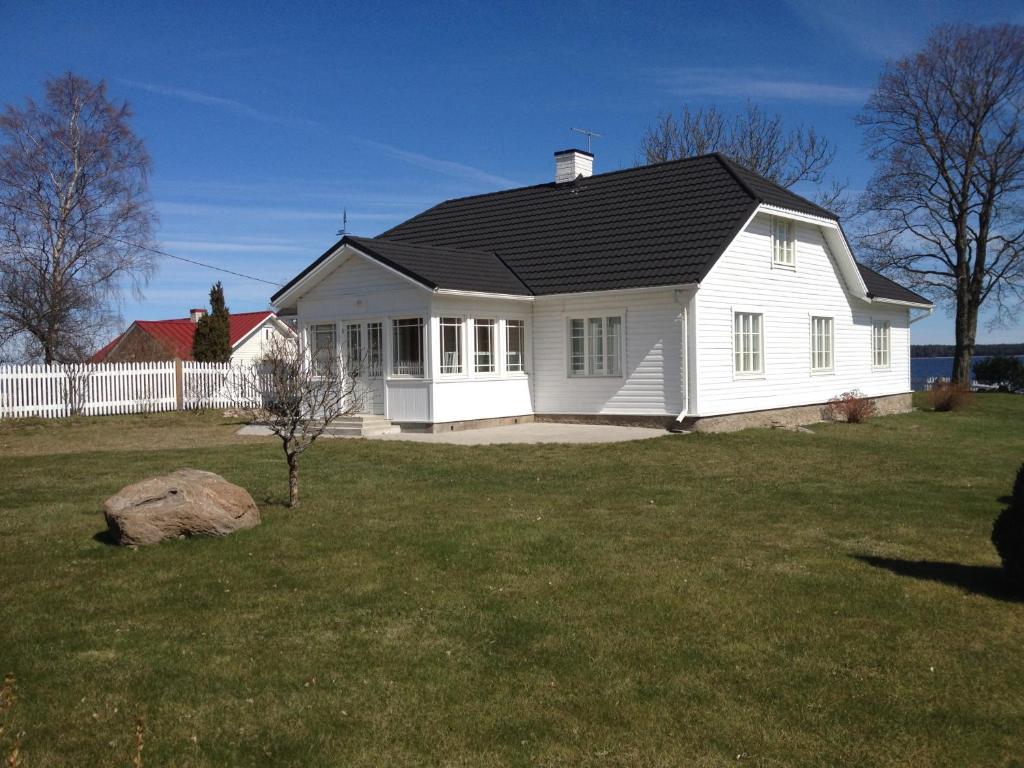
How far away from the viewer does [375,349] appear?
21172 millimetres

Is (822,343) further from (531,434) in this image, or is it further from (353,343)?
(353,343)

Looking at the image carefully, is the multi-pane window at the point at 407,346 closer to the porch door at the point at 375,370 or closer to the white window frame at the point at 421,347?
the white window frame at the point at 421,347

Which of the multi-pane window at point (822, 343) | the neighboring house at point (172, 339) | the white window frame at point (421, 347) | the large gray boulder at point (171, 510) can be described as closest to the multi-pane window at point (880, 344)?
the multi-pane window at point (822, 343)

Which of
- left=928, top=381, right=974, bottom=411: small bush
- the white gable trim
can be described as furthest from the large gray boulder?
left=928, top=381, right=974, bottom=411: small bush

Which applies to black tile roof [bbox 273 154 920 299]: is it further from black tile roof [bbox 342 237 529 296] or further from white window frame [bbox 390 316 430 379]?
white window frame [bbox 390 316 430 379]

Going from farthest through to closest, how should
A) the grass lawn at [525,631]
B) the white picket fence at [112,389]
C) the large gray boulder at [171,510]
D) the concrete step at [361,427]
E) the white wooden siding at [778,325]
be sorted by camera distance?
the white picket fence at [112,389], the white wooden siding at [778,325], the concrete step at [361,427], the large gray boulder at [171,510], the grass lawn at [525,631]

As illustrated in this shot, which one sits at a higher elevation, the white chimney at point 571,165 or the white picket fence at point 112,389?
the white chimney at point 571,165

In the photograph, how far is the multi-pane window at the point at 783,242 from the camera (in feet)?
75.5

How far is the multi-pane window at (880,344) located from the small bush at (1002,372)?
1352 centimetres

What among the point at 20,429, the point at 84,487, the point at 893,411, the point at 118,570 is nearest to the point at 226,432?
the point at 20,429

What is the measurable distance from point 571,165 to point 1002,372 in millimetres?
26403

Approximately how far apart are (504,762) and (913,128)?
1586 inches

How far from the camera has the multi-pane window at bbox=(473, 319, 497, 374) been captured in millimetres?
21047

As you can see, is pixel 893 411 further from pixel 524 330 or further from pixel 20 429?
pixel 20 429
